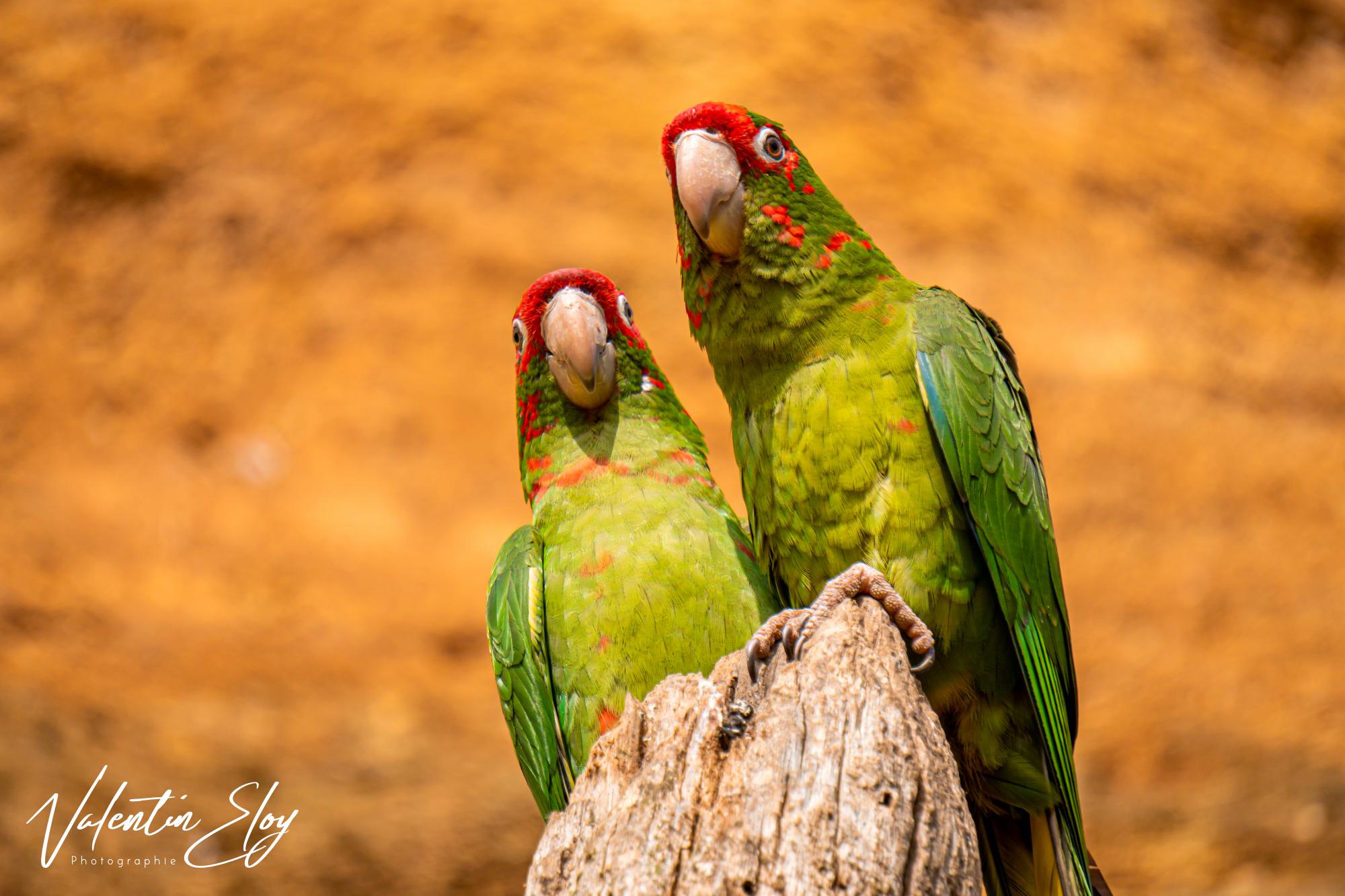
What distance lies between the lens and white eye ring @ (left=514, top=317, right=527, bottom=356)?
3.47m

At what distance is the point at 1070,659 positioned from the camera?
3.11 m

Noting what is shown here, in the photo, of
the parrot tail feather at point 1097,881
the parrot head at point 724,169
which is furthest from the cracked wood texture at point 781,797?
the parrot head at point 724,169

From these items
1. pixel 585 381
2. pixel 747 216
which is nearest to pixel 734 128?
pixel 747 216

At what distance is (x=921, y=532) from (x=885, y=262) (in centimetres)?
78

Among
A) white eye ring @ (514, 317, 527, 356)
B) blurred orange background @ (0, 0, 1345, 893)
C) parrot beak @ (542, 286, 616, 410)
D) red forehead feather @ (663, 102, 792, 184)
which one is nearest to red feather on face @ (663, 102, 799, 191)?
red forehead feather @ (663, 102, 792, 184)

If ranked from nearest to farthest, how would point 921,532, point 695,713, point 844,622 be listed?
point 695,713
point 844,622
point 921,532

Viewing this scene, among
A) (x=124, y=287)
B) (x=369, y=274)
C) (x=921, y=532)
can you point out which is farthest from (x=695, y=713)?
(x=124, y=287)

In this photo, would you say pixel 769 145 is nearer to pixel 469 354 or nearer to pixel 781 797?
pixel 781 797

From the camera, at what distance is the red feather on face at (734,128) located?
294 cm

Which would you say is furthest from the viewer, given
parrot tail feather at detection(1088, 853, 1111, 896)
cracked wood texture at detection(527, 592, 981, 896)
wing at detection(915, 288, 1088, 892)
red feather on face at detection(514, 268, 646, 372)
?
red feather on face at detection(514, 268, 646, 372)

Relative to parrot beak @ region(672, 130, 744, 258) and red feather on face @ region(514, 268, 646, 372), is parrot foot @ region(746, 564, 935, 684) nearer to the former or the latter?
parrot beak @ region(672, 130, 744, 258)

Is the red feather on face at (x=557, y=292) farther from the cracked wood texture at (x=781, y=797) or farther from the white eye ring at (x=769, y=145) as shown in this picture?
the cracked wood texture at (x=781, y=797)

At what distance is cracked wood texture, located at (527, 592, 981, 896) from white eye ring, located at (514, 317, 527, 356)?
4.66ft

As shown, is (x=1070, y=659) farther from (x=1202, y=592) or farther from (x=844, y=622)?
(x=1202, y=592)
